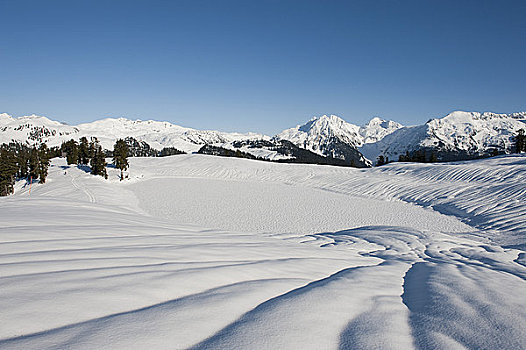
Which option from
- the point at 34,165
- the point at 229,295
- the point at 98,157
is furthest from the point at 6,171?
the point at 229,295

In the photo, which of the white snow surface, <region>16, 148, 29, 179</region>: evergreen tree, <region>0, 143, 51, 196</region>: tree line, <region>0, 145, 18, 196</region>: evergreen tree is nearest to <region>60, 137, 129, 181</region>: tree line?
<region>0, 143, 51, 196</region>: tree line

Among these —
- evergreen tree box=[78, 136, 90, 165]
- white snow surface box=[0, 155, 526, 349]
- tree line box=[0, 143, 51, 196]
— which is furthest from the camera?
evergreen tree box=[78, 136, 90, 165]

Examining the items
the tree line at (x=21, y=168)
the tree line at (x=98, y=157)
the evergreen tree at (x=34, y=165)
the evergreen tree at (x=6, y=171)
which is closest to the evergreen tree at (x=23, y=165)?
the tree line at (x=21, y=168)

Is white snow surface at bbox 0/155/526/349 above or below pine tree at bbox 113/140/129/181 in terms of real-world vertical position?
below

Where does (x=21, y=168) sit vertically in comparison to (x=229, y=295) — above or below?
above

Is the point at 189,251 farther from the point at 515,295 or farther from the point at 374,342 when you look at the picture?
the point at 515,295

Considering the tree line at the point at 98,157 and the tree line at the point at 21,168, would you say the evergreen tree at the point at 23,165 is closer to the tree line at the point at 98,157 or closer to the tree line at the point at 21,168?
the tree line at the point at 21,168

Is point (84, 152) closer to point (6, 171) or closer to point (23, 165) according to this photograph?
point (23, 165)

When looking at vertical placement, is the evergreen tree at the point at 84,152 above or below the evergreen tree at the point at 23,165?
above

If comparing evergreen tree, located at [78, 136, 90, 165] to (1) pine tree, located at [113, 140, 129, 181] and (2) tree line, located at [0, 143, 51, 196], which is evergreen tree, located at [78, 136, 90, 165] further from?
(1) pine tree, located at [113, 140, 129, 181]

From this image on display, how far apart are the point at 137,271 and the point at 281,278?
1796 mm

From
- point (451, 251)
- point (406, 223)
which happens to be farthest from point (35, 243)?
point (406, 223)

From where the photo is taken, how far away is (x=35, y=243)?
369 centimetres

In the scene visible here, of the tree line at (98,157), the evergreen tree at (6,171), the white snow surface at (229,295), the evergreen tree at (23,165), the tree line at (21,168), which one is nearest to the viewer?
the white snow surface at (229,295)
